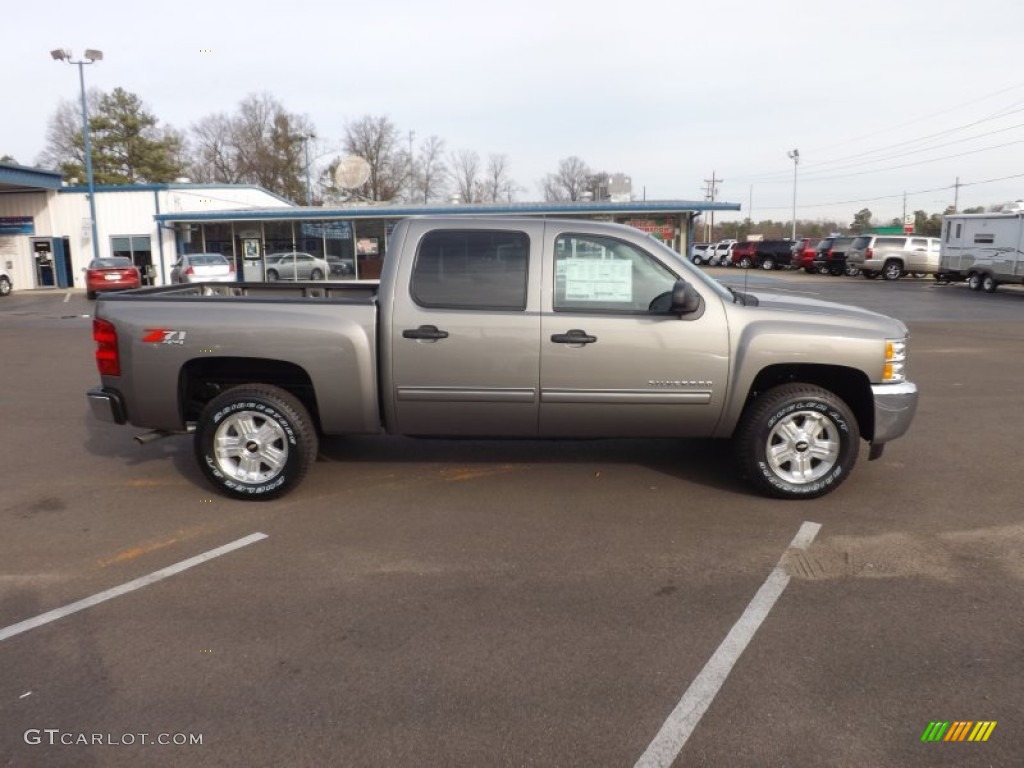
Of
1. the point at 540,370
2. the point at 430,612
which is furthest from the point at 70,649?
the point at 540,370

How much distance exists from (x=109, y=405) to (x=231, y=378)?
0.78 metres

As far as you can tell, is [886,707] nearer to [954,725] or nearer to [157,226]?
[954,725]

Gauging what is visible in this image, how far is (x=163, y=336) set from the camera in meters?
4.94

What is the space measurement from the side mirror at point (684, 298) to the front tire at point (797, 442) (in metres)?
Answer: 0.86

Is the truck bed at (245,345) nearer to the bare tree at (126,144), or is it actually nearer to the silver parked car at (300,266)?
the silver parked car at (300,266)

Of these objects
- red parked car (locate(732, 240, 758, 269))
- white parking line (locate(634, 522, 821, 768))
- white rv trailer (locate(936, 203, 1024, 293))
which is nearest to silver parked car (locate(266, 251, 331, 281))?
white rv trailer (locate(936, 203, 1024, 293))

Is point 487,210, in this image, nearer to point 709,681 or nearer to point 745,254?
point 745,254

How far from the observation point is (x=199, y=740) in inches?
107

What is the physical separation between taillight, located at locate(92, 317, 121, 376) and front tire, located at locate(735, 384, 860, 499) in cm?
416

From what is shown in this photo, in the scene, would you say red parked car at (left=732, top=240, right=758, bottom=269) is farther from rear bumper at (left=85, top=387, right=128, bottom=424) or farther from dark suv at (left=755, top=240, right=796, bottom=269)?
rear bumper at (left=85, top=387, right=128, bottom=424)

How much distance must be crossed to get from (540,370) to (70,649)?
290 centimetres

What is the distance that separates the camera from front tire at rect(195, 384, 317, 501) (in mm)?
5008

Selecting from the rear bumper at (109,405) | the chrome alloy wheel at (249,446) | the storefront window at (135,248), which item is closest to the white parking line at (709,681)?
the chrome alloy wheel at (249,446)

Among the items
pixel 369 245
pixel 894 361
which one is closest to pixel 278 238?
pixel 369 245
